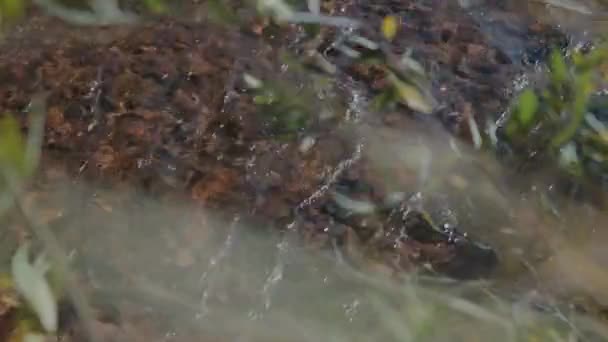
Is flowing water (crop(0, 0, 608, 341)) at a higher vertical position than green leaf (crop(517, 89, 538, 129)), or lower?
lower

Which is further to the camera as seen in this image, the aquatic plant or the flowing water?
the aquatic plant

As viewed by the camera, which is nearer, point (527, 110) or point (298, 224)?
point (298, 224)

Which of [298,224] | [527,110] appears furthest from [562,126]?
[298,224]

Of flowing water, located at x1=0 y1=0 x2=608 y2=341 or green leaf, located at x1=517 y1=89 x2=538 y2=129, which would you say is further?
green leaf, located at x1=517 y1=89 x2=538 y2=129

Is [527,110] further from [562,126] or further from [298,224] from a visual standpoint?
[298,224]

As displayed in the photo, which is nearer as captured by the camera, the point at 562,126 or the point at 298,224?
the point at 298,224

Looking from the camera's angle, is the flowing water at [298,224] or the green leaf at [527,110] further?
the green leaf at [527,110]

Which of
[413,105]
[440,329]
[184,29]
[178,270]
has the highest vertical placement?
[184,29]

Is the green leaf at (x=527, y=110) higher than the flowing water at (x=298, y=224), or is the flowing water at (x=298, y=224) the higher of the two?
the green leaf at (x=527, y=110)

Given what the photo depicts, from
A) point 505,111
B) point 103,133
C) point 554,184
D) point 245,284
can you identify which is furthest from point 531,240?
point 103,133

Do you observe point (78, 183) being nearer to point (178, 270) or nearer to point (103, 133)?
point (103, 133)

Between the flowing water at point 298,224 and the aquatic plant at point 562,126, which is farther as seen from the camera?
the aquatic plant at point 562,126
